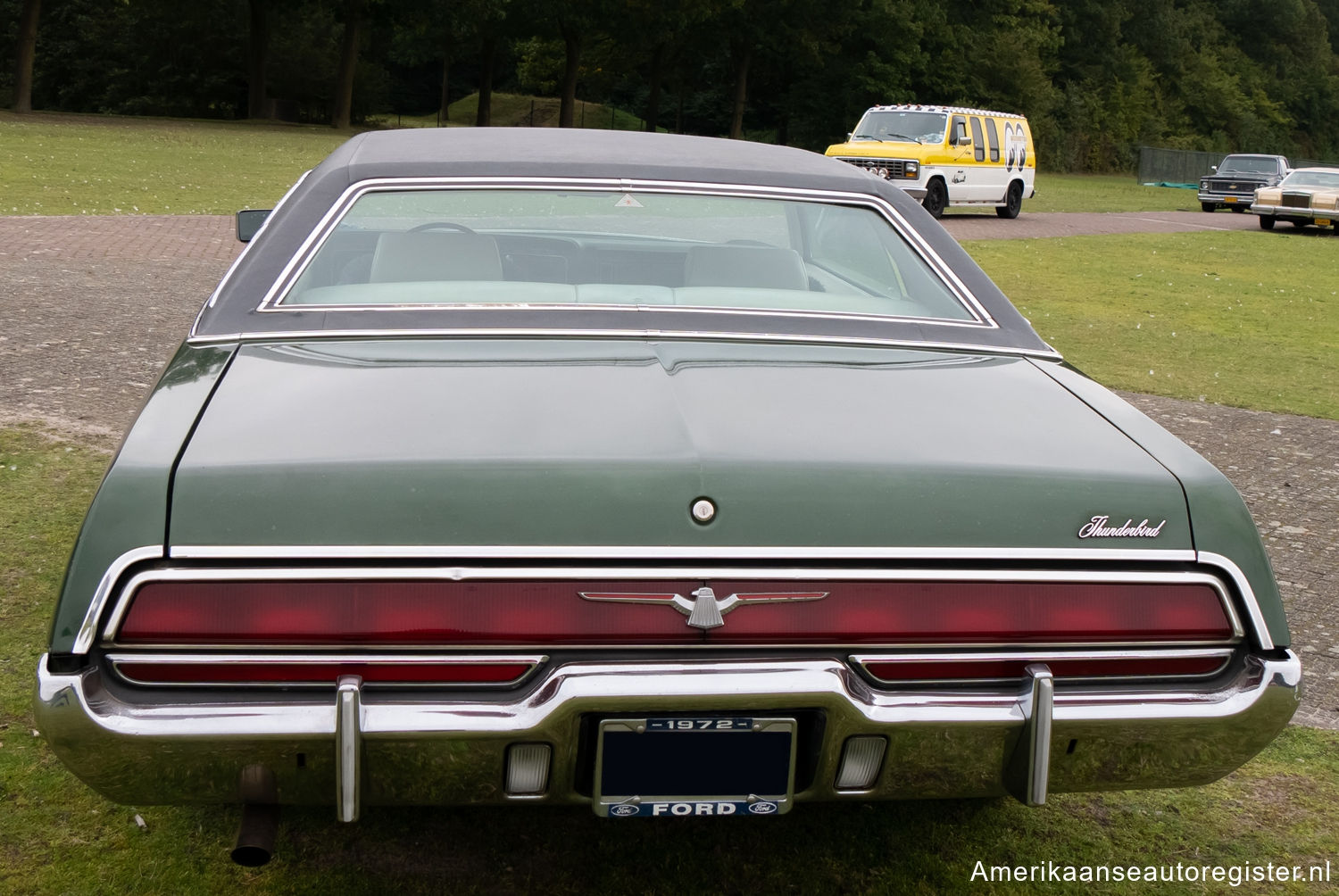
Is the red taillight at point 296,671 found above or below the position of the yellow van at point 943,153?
above

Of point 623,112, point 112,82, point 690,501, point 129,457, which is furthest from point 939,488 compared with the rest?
point 623,112

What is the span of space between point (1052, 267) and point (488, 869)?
573 inches

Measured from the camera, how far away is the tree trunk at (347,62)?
41.9 m

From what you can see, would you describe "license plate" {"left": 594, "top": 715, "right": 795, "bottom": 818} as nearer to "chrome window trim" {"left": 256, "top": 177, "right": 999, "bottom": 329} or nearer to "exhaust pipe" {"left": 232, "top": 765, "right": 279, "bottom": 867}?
"exhaust pipe" {"left": 232, "top": 765, "right": 279, "bottom": 867}

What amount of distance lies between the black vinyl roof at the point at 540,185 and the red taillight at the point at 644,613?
2.92 feet

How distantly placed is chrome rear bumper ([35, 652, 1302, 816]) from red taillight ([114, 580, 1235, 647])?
63 millimetres

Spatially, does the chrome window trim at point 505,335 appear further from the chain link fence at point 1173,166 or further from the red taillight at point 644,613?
the chain link fence at point 1173,166

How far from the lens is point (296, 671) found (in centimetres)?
199

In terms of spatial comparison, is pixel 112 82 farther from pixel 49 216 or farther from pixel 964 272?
pixel 964 272

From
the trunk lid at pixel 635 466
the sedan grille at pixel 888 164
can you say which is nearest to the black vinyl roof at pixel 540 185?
the trunk lid at pixel 635 466

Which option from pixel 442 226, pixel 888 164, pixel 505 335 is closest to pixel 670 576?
pixel 505 335

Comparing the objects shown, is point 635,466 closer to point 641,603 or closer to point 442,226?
point 641,603

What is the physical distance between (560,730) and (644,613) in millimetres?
219

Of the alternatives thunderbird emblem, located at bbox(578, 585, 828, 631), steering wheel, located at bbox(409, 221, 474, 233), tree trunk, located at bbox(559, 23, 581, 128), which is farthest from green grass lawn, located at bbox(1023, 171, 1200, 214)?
thunderbird emblem, located at bbox(578, 585, 828, 631)
